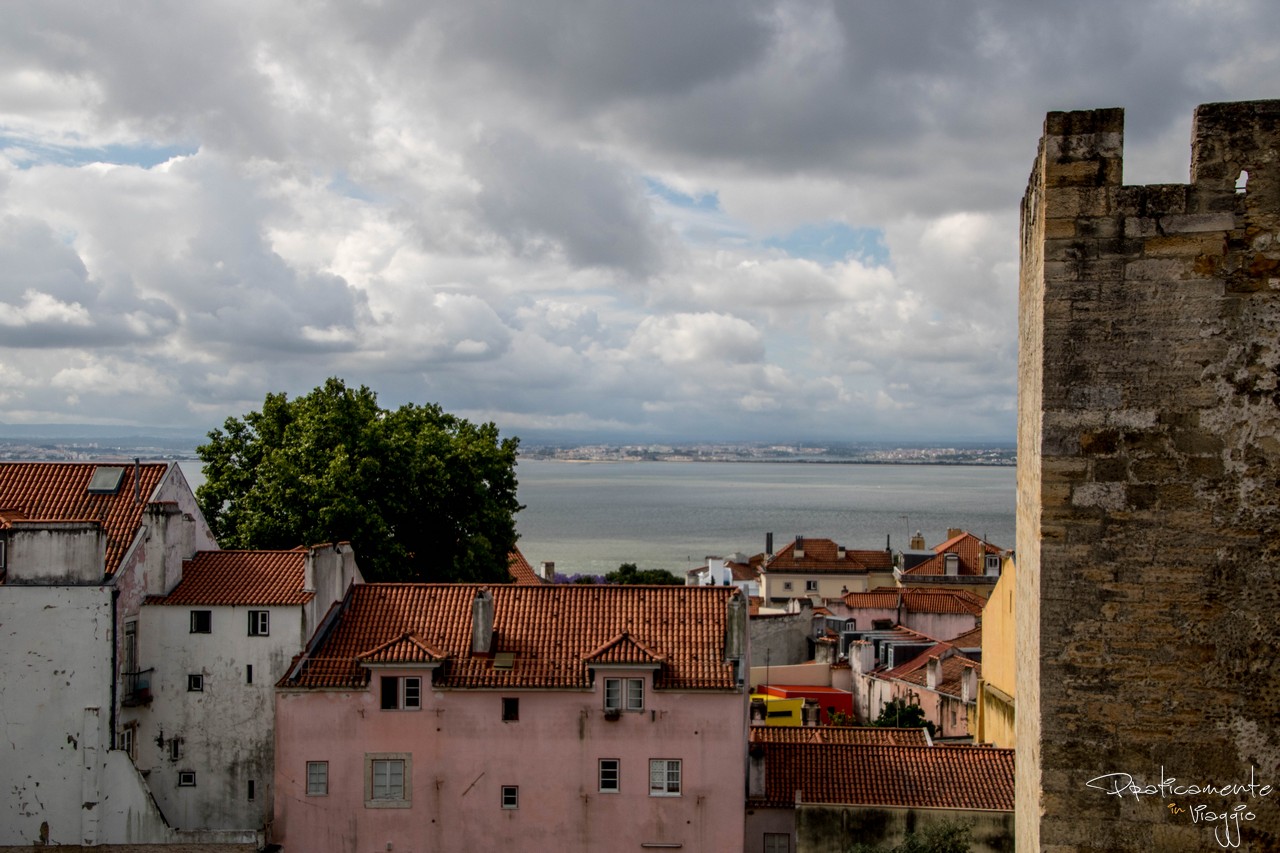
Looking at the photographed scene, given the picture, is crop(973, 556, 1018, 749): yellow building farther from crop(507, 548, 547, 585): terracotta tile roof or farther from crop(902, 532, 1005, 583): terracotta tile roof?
crop(902, 532, 1005, 583): terracotta tile roof

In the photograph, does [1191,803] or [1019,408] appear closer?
[1191,803]

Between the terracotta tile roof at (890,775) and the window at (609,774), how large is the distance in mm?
3097

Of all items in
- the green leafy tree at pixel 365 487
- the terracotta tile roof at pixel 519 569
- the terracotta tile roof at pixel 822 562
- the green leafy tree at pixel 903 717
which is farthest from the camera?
the terracotta tile roof at pixel 822 562

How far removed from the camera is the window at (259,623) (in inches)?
1023

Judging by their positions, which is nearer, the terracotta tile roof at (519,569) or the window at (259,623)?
the window at (259,623)

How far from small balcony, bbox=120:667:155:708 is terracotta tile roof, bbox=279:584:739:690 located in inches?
120

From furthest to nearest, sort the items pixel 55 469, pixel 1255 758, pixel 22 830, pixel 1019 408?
pixel 55 469 < pixel 22 830 < pixel 1019 408 < pixel 1255 758

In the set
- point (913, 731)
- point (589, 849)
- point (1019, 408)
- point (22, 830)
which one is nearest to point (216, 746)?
point (22, 830)

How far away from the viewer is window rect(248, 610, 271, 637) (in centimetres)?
2598

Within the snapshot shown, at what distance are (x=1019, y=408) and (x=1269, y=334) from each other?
2000 millimetres

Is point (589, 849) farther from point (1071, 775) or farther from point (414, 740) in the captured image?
point (1071, 775)

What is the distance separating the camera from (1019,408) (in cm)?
935

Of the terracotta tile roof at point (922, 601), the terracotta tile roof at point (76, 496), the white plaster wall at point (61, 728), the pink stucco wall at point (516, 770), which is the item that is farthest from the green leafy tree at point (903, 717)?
the terracotta tile roof at point (76, 496)

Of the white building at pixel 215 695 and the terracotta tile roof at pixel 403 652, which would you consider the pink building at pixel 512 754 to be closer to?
the terracotta tile roof at pixel 403 652
